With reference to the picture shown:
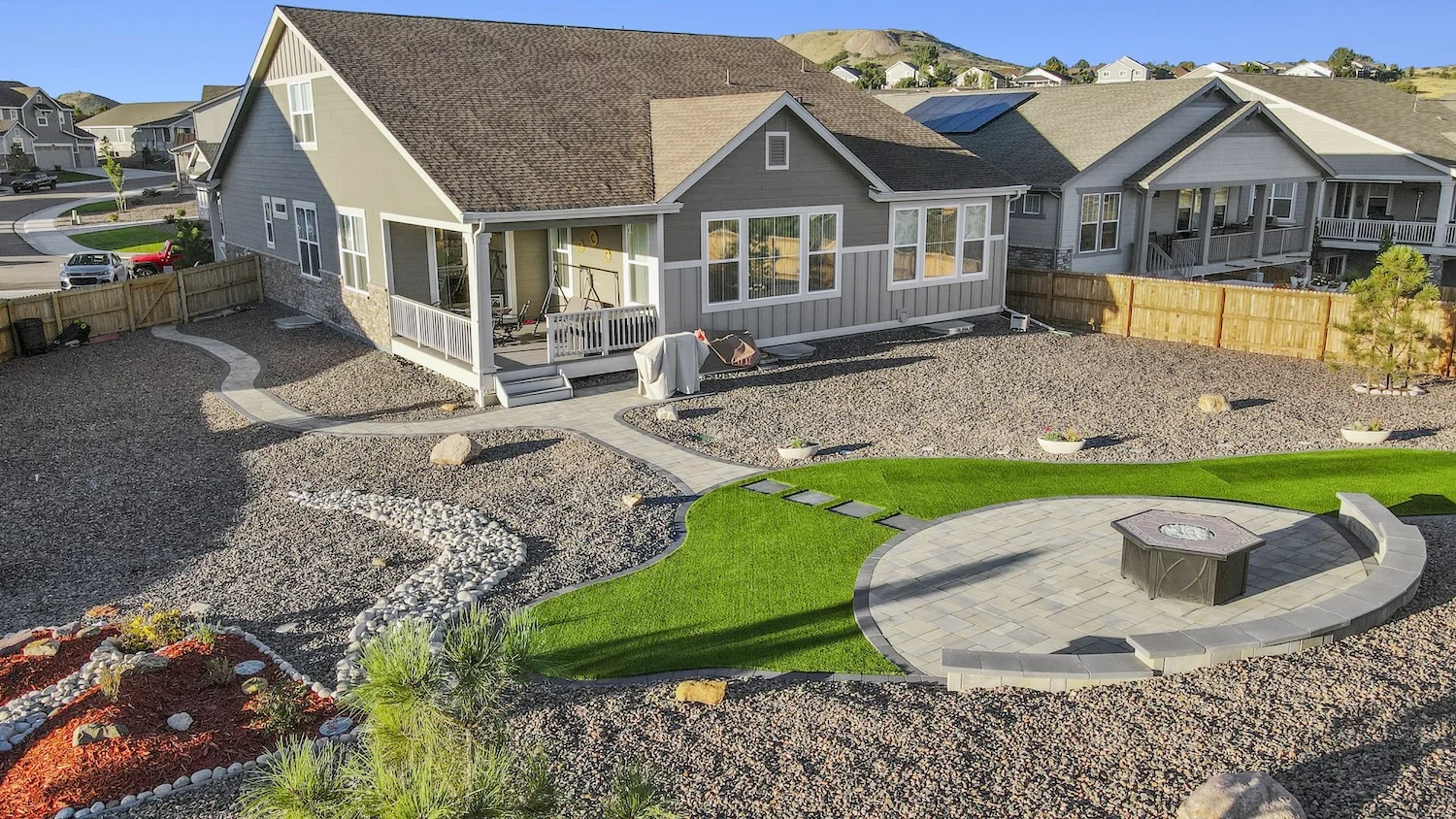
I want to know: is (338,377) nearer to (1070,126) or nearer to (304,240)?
(304,240)

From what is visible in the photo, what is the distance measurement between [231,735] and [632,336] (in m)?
13.4

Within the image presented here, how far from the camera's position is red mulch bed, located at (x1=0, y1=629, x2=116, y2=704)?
9414mm

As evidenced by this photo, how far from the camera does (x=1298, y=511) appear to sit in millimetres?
13109

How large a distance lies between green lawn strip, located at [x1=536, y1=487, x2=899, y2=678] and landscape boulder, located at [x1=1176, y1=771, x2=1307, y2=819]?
10.1 feet

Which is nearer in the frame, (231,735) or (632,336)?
(231,735)

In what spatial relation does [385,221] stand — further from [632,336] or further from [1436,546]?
[1436,546]

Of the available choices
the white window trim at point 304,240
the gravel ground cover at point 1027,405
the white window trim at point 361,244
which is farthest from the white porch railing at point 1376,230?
the white window trim at point 304,240

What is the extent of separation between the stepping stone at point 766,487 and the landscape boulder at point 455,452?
168 inches

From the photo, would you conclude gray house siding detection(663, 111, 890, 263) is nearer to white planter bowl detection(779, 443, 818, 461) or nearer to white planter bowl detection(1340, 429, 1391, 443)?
→ white planter bowl detection(779, 443, 818, 461)

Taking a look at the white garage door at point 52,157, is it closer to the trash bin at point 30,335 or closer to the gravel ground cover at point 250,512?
the trash bin at point 30,335

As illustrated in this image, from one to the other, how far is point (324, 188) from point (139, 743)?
1909cm

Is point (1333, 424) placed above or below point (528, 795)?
below

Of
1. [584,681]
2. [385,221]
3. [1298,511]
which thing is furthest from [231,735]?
[385,221]

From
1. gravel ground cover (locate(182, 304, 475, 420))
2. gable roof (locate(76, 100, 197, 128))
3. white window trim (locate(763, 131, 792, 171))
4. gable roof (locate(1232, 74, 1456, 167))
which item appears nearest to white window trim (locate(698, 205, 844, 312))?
white window trim (locate(763, 131, 792, 171))
